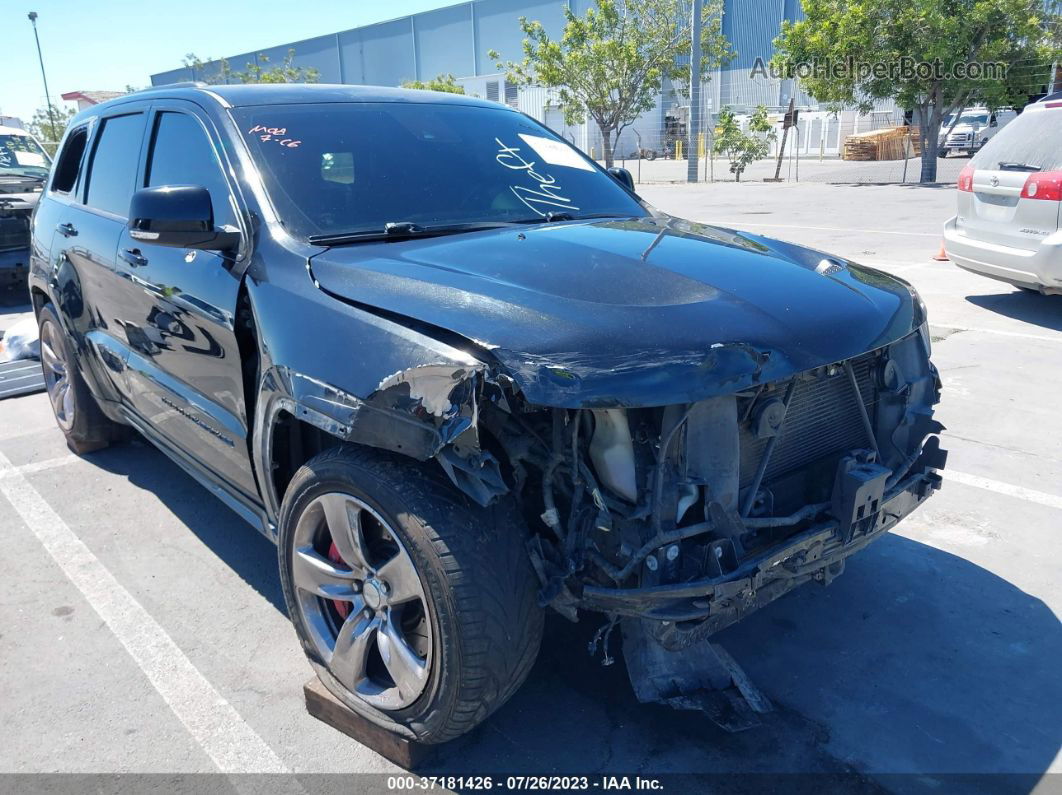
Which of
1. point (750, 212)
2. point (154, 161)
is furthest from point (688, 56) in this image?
point (154, 161)

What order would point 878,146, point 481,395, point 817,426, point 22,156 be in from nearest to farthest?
point 481,395 → point 817,426 → point 22,156 → point 878,146

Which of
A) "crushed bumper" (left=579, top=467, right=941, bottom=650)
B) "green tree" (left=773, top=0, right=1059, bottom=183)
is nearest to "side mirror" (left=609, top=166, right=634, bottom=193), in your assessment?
"crushed bumper" (left=579, top=467, right=941, bottom=650)

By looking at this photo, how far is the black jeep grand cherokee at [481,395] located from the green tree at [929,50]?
22641 millimetres

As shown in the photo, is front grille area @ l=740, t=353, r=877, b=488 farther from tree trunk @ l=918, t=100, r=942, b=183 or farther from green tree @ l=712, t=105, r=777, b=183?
green tree @ l=712, t=105, r=777, b=183

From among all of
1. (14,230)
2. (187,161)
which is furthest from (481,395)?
(14,230)

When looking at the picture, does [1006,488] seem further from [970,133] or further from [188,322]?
[970,133]

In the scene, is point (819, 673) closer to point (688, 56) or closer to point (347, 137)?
point (347, 137)

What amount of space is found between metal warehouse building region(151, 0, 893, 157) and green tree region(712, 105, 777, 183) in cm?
580

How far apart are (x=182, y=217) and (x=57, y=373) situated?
9.91ft

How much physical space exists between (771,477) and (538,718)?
109 centimetres

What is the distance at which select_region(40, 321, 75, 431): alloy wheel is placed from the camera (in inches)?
195

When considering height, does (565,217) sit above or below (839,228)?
above

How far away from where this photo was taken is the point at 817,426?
2.70 metres

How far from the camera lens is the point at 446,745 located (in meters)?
2.66
